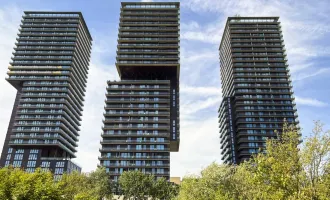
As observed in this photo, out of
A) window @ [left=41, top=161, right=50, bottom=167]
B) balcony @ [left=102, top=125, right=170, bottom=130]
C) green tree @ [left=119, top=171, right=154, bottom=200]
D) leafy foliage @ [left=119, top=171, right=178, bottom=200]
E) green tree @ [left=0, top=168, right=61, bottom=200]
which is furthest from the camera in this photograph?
window @ [left=41, top=161, right=50, bottom=167]

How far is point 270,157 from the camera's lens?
22.7m

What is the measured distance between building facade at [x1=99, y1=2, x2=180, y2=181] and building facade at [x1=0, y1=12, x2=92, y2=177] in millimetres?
33981

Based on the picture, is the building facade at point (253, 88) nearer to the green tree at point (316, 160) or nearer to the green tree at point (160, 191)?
the green tree at point (160, 191)

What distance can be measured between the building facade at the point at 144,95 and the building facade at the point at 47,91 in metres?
34.0

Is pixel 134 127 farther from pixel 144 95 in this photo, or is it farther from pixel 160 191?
pixel 160 191

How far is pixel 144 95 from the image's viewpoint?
140 metres

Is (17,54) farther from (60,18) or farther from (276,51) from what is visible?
(276,51)

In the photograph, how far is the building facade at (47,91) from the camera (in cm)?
14712

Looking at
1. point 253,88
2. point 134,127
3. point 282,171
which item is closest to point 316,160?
point 282,171

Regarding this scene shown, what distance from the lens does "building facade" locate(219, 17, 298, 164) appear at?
476 ft

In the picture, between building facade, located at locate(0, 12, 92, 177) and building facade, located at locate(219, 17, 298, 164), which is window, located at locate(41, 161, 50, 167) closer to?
building facade, located at locate(0, 12, 92, 177)

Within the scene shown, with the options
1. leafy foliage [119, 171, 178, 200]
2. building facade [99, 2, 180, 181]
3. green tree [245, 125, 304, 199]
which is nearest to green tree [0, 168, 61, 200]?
green tree [245, 125, 304, 199]

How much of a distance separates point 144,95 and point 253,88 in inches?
2302

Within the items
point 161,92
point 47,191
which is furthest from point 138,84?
point 47,191
